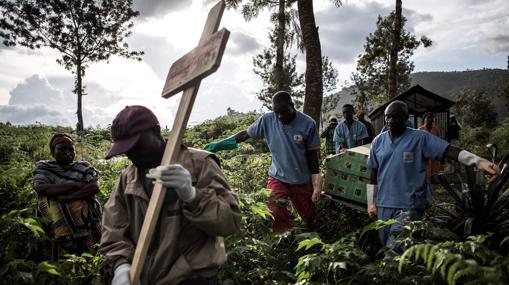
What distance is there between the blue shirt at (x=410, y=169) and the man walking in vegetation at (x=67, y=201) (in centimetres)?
297

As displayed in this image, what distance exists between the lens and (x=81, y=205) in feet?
12.8

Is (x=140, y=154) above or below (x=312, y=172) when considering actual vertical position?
above

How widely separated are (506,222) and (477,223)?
0.75ft

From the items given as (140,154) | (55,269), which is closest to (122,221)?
(140,154)

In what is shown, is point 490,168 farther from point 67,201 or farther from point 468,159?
point 67,201

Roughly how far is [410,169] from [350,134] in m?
4.55

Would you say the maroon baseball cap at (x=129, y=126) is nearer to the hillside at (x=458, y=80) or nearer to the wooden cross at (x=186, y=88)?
the wooden cross at (x=186, y=88)

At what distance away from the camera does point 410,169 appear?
385cm

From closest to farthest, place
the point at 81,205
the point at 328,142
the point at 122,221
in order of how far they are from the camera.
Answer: the point at 122,221 < the point at 81,205 < the point at 328,142

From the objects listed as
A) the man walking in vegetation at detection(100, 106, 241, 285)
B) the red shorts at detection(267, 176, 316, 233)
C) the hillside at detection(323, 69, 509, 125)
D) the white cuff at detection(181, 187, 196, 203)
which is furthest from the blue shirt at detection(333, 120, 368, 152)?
the hillside at detection(323, 69, 509, 125)

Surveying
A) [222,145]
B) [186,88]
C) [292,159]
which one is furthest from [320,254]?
[222,145]

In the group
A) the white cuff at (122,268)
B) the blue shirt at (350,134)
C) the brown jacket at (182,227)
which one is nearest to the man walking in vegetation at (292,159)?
the brown jacket at (182,227)

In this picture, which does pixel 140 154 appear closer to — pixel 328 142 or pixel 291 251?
pixel 291 251

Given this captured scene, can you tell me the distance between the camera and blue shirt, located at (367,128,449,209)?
3.79 meters
